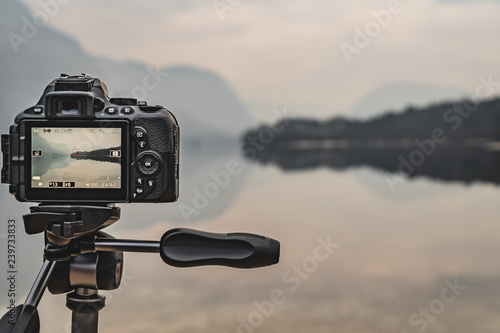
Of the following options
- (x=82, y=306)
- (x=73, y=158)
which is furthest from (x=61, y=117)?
(x=82, y=306)

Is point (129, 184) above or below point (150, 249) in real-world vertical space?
above

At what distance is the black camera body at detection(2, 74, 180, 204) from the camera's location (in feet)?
3.24

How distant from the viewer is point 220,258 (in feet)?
3.24

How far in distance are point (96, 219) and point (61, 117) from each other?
0.64 feet

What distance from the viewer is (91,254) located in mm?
1068

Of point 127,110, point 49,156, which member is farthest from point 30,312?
point 127,110

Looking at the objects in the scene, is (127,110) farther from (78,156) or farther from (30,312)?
(30,312)

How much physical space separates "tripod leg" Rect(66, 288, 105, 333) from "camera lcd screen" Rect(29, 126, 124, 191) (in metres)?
0.24

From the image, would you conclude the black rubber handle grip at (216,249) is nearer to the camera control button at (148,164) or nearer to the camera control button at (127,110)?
the camera control button at (148,164)

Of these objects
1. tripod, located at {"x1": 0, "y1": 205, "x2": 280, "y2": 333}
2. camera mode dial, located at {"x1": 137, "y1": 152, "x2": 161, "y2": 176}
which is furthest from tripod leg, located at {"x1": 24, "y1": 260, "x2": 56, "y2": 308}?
camera mode dial, located at {"x1": 137, "y1": 152, "x2": 161, "y2": 176}

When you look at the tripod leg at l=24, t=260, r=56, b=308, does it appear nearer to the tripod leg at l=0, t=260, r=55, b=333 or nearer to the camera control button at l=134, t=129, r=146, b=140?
the tripod leg at l=0, t=260, r=55, b=333

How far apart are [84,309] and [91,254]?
112 mm

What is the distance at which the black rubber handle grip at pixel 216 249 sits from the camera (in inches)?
38.6

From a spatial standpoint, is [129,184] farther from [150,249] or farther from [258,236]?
[258,236]
